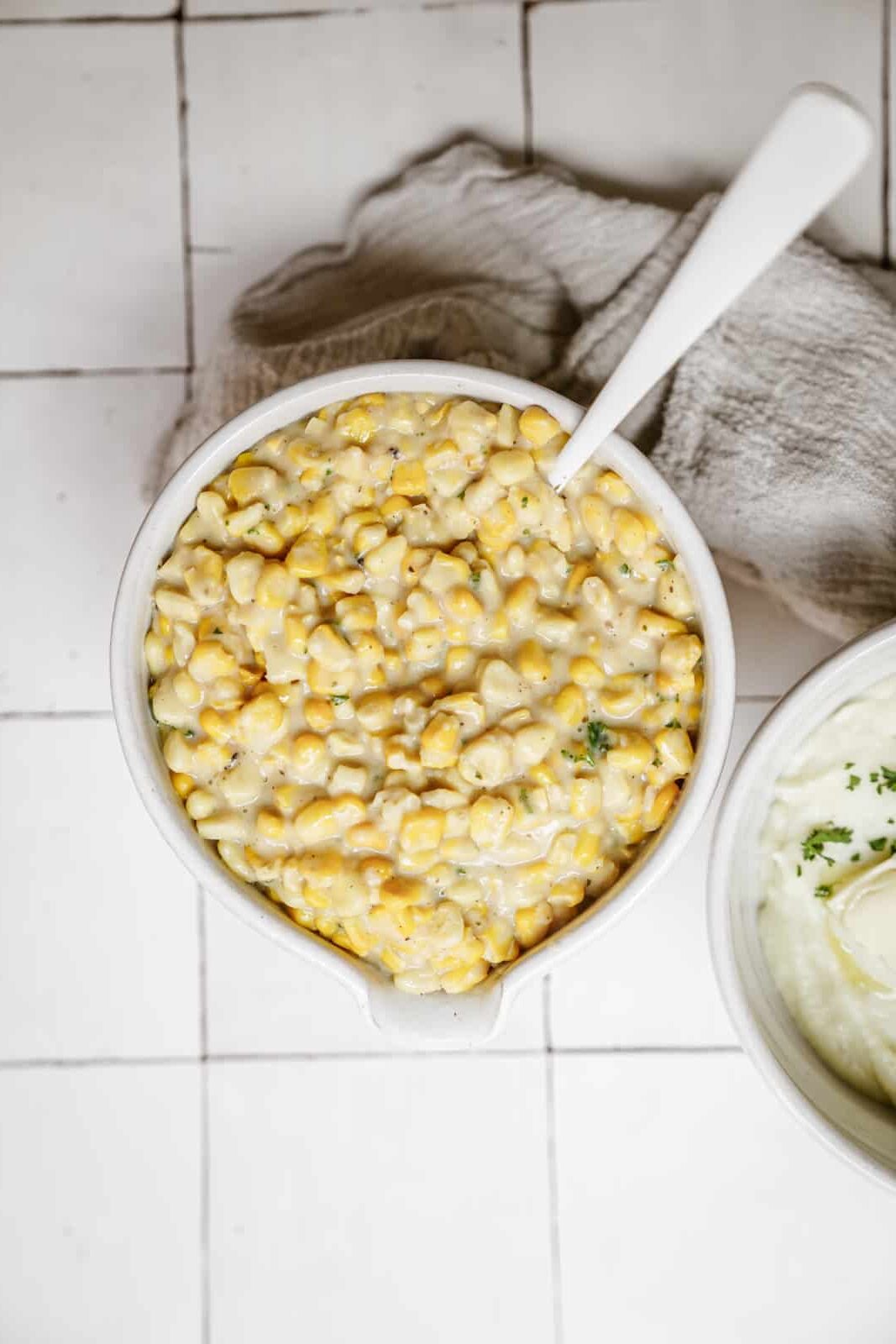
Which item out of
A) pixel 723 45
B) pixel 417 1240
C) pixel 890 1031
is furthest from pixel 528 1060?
pixel 723 45

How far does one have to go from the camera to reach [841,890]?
3.42ft

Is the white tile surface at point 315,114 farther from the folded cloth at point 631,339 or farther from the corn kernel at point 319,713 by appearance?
the corn kernel at point 319,713

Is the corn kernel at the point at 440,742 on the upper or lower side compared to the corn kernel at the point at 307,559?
lower

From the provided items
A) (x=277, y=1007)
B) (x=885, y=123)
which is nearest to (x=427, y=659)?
(x=277, y=1007)

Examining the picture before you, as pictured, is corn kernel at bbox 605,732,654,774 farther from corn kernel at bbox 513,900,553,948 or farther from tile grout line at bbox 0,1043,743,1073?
tile grout line at bbox 0,1043,743,1073

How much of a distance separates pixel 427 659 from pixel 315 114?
0.72 meters

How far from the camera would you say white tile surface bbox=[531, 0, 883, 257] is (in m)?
1.35

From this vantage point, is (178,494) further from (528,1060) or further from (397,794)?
(528,1060)

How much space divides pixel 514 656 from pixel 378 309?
46 cm

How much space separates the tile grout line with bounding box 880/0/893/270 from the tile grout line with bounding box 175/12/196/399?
75 centimetres

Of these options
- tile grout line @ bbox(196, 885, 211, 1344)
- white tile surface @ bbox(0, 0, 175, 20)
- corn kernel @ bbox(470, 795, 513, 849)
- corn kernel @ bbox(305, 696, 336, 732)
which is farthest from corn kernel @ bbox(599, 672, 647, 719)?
white tile surface @ bbox(0, 0, 175, 20)

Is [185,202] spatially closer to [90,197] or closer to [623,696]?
[90,197]

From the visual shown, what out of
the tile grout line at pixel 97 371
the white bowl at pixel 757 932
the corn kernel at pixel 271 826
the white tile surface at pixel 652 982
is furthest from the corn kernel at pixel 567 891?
the tile grout line at pixel 97 371

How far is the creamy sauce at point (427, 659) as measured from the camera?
0.99 metres
